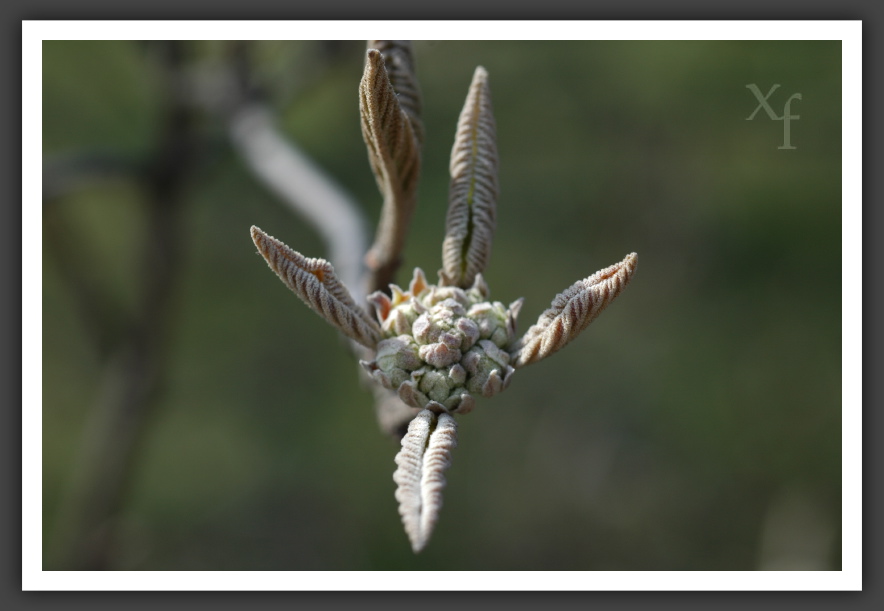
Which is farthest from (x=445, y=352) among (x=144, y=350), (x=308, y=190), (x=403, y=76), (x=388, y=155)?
(x=144, y=350)

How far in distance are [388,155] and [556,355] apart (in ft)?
11.2

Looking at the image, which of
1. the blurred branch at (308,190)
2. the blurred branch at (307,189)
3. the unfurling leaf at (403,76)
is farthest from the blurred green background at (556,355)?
the unfurling leaf at (403,76)

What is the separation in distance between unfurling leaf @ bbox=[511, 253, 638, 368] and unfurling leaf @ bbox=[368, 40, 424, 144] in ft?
1.22

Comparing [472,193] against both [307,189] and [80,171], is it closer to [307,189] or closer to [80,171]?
[307,189]

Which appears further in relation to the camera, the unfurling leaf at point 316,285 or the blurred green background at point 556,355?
the blurred green background at point 556,355

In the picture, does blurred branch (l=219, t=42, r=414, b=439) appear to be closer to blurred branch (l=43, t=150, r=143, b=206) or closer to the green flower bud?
the green flower bud

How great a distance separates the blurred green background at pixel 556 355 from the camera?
428cm

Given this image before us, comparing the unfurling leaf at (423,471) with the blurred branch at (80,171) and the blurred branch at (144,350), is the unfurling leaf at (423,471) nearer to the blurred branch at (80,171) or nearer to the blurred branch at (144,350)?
the blurred branch at (80,171)

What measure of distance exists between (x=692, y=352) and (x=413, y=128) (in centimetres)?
369

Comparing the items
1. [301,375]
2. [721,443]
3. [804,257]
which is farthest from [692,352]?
[301,375]

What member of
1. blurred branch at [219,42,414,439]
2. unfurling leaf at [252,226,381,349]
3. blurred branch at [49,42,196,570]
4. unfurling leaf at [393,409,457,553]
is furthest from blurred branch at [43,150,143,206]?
unfurling leaf at [393,409,457,553]

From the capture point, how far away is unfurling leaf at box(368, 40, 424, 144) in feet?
4.20

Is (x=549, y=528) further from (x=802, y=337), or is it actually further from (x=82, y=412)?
(x=82, y=412)

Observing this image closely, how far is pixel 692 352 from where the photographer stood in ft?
15.2
